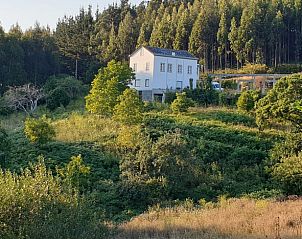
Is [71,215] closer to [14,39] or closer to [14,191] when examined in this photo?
[14,191]

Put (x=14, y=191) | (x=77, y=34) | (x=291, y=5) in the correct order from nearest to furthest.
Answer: (x=14, y=191)
(x=77, y=34)
(x=291, y=5)

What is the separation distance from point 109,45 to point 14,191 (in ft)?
152

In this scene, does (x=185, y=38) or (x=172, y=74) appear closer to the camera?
(x=172, y=74)

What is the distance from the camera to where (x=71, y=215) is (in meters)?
7.67

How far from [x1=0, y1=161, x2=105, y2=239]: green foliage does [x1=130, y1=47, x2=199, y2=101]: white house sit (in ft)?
90.0

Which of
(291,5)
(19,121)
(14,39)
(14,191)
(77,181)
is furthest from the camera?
(291,5)

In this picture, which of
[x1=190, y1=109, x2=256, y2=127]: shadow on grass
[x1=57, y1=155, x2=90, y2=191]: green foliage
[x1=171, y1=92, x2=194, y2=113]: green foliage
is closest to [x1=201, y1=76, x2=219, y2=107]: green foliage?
[x1=190, y1=109, x2=256, y2=127]: shadow on grass

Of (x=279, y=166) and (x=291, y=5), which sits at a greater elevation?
(x=291, y=5)

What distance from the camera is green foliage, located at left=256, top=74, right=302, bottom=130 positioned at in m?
21.5

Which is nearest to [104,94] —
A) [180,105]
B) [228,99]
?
[180,105]

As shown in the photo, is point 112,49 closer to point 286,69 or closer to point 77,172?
point 286,69

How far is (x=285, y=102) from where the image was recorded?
21609 millimetres

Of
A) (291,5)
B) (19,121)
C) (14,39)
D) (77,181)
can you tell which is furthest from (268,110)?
(291,5)

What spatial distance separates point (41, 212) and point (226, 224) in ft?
13.9
